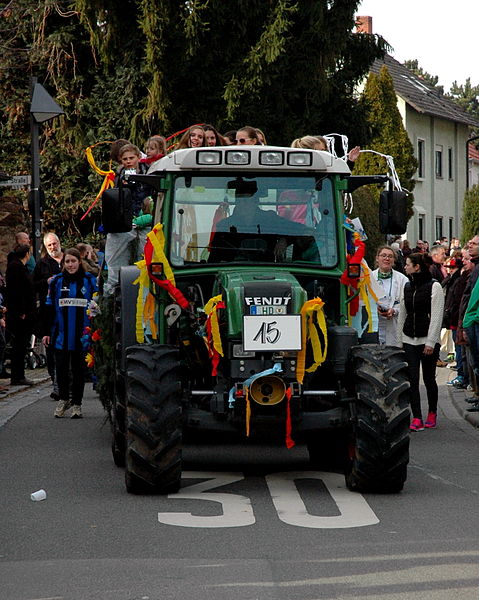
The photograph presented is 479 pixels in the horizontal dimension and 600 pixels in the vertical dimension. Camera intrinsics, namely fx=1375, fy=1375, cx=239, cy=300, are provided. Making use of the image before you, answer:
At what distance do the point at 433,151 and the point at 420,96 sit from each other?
2720 mm

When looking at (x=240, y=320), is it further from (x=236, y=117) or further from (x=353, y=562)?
(x=236, y=117)

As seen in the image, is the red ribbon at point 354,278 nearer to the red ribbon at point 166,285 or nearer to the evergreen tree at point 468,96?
the red ribbon at point 166,285

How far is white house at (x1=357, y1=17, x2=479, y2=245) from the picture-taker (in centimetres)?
6425

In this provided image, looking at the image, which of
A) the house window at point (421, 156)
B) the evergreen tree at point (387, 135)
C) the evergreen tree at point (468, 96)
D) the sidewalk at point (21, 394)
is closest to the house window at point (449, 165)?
the house window at point (421, 156)

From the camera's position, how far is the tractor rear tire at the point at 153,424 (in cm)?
919

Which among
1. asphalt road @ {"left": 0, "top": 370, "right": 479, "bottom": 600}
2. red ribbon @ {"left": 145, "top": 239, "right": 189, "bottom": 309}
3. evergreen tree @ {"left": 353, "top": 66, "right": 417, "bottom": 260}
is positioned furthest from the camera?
evergreen tree @ {"left": 353, "top": 66, "right": 417, "bottom": 260}

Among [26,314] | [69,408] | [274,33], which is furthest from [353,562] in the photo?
[274,33]

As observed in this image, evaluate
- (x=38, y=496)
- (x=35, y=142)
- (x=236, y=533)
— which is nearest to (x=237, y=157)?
(x=38, y=496)

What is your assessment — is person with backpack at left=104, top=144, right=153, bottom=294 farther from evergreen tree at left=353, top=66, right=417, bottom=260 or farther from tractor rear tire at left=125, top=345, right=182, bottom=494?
evergreen tree at left=353, top=66, right=417, bottom=260

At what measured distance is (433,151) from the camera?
66.6 m

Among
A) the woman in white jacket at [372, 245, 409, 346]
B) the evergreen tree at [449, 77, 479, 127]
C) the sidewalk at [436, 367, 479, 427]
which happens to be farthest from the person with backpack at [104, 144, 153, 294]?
the evergreen tree at [449, 77, 479, 127]

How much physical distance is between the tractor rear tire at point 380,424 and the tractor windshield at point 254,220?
130cm

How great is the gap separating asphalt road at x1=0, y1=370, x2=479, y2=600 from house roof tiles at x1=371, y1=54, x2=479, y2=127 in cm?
5261

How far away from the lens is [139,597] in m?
6.33
